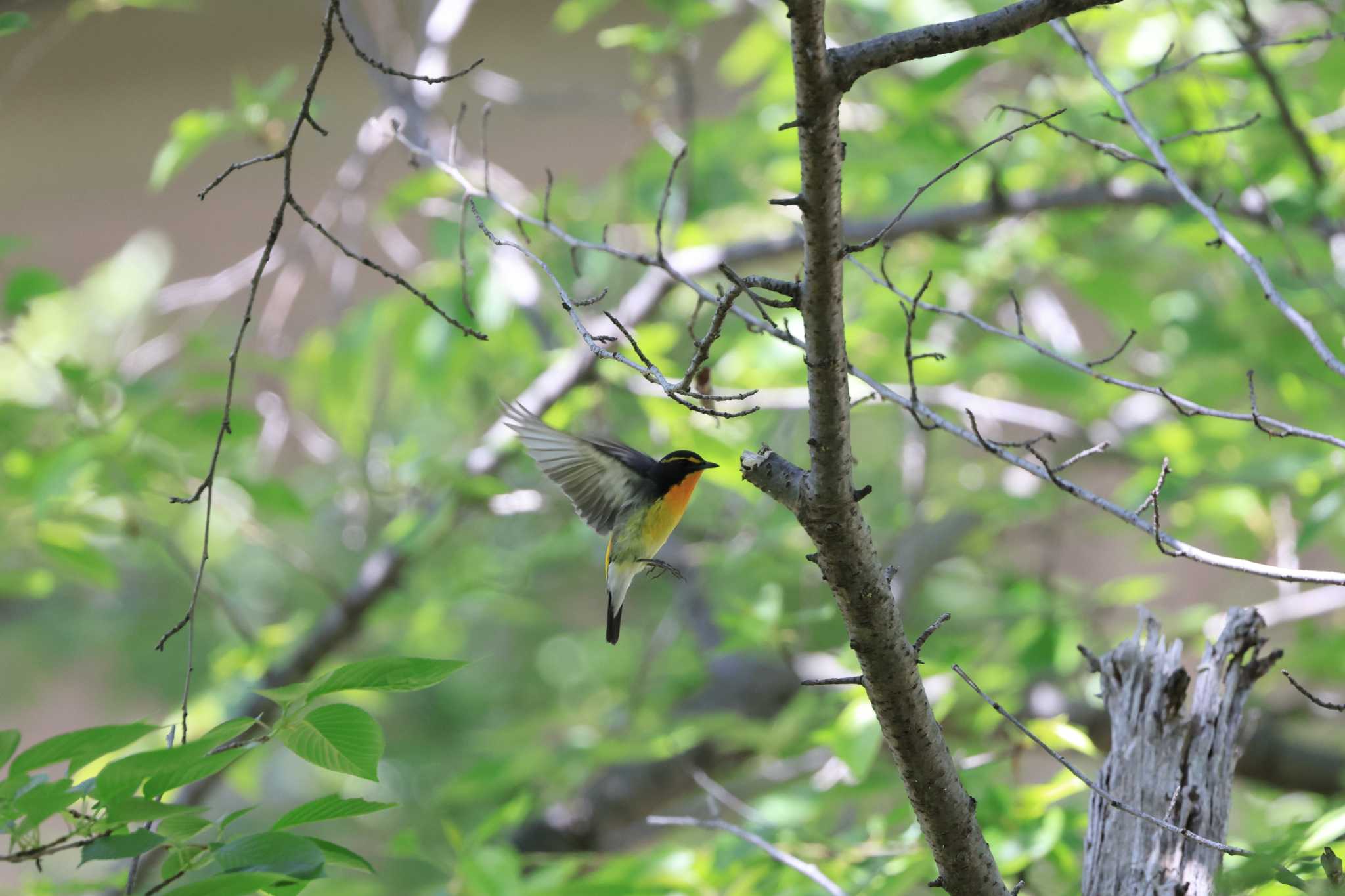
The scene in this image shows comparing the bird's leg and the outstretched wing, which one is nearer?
the bird's leg

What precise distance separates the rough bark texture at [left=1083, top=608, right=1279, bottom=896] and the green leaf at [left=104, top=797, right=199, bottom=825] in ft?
3.25

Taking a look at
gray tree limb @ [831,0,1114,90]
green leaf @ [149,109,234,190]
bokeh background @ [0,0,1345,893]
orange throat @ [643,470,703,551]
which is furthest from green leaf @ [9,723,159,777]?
green leaf @ [149,109,234,190]

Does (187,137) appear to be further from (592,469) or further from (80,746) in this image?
(80,746)

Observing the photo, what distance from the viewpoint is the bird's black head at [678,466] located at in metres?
1.80

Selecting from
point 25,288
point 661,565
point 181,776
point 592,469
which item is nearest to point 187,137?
point 25,288

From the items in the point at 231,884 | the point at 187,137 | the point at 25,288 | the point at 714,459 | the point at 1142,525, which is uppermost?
the point at 187,137

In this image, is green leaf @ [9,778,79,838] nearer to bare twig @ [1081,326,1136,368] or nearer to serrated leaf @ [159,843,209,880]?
serrated leaf @ [159,843,209,880]

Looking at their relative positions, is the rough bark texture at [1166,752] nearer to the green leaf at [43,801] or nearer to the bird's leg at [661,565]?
the bird's leg at [661,565]

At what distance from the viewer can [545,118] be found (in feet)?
19.3

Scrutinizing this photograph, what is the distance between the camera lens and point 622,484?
1.89 meters

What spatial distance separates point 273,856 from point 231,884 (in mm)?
64

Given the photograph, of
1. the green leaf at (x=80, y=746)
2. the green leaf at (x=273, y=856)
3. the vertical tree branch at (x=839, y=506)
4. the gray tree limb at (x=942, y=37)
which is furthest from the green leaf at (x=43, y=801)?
the gray tree limb at (x=942, y=37)

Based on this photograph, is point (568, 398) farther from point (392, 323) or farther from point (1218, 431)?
point (1218, 431)

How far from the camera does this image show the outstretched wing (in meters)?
1.77
